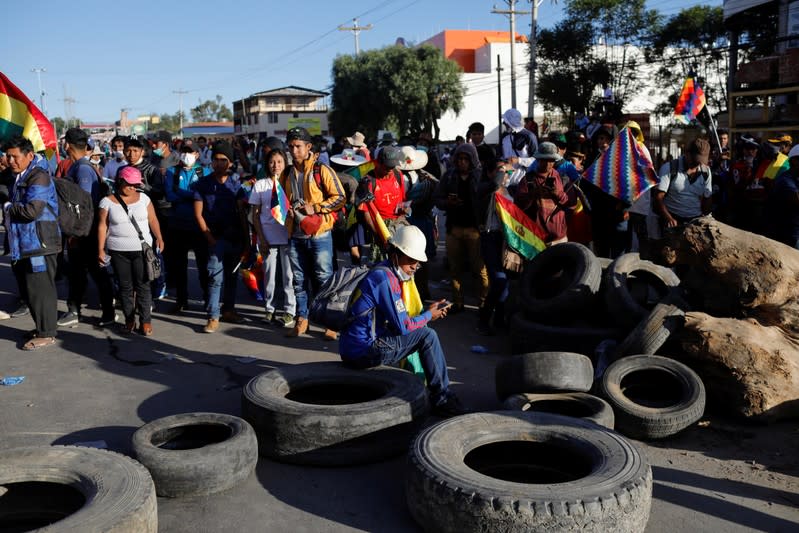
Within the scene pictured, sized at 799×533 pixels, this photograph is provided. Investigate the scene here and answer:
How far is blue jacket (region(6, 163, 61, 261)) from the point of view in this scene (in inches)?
285

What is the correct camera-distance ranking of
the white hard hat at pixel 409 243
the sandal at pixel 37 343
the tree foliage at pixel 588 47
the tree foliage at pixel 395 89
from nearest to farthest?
1. the white hard hat at pixel 409 243
2. the sandal at pixel 37 343
3. the tree foliage at pixel 588 47
4. the tree foliage at pixel 395 89

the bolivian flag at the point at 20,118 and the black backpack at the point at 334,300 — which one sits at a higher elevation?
the bolivian flag at the point at 20,118

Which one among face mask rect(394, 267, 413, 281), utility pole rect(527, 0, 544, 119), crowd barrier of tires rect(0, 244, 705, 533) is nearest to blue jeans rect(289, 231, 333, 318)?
crowd barrier of tires rect(0, 244, 705, 533)

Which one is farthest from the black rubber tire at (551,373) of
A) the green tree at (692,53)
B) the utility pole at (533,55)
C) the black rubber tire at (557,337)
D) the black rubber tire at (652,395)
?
the green tree at (692,53)

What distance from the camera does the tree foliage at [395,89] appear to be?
2151 inches

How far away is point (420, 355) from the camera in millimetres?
5566

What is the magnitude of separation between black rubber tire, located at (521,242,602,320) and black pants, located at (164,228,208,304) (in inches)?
151

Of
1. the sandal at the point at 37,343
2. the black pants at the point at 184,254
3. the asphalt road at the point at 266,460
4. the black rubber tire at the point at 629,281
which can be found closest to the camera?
the asphalt road at the point at 266,460

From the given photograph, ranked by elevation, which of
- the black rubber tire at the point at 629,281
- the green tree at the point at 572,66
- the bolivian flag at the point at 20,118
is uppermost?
the green tree at the point at 572,66

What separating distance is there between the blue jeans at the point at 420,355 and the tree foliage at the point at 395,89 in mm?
49749

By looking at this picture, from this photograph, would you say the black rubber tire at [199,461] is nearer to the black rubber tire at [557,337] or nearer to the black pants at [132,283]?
the black rubber tire at [557,337]

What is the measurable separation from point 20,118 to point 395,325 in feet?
21.9

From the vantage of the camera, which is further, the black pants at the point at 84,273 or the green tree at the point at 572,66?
the green tree at the point at 572,66

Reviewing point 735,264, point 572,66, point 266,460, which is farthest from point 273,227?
point 572,66
